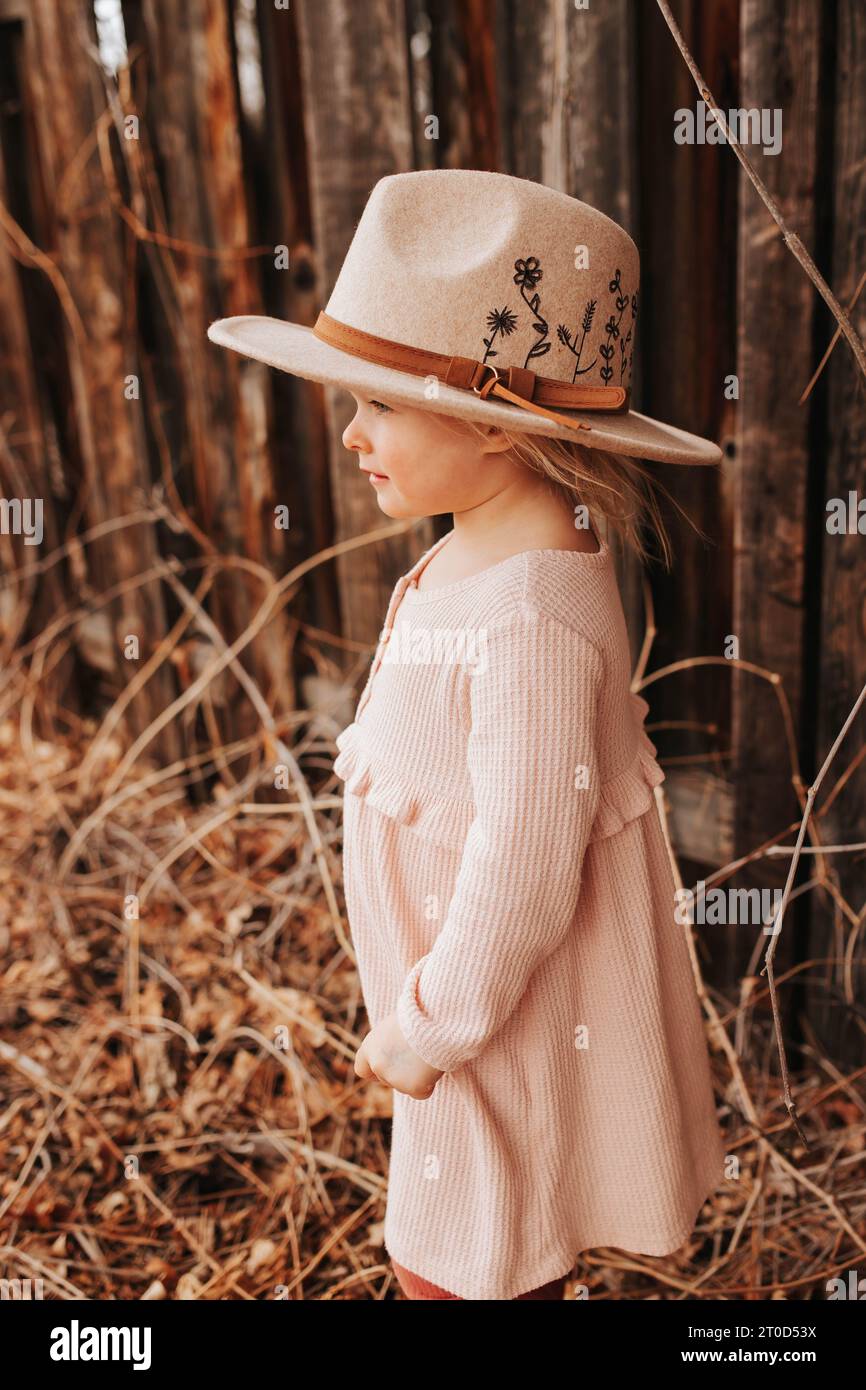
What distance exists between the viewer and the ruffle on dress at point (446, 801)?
44.1 inches

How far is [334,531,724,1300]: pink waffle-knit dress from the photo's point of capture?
102 cm

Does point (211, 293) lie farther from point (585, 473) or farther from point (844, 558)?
point (585, 473)

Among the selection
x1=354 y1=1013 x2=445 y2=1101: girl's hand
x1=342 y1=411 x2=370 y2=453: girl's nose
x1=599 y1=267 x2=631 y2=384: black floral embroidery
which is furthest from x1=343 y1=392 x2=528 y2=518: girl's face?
x1=354 y1=1013 x2=445 y2=1101: girl's hand

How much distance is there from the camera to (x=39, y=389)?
9.82 feet

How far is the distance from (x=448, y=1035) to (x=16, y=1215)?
1079 millimetres

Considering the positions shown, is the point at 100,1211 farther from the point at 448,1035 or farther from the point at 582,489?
the point at 582,489

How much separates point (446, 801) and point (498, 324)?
428 mm

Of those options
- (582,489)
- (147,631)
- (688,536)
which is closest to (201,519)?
(147,631)

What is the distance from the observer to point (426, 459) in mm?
1095

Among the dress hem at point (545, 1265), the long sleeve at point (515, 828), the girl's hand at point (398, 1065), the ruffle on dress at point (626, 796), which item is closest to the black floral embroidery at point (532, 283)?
the long sleeve at point (515, 828)

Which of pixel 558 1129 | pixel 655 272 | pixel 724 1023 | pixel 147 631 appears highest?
pixel 655 272

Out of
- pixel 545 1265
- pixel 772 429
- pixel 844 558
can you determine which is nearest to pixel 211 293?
pixel 772 429
